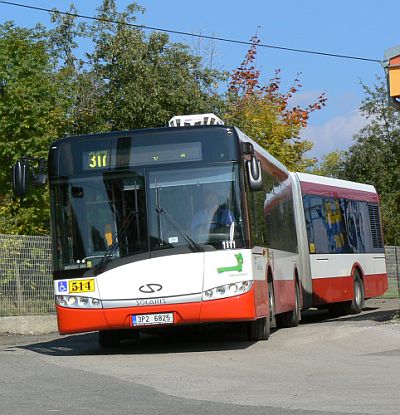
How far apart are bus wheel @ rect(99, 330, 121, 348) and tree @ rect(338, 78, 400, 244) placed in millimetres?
38365

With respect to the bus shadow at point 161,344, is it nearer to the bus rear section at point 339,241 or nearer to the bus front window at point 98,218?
the bus front window at point 98,218

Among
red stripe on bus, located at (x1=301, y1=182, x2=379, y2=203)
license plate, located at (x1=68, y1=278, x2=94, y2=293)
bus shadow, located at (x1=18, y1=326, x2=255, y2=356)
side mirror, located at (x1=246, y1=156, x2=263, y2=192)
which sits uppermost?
red stripe on bus, located at (x1=301, y1=182, x2=379, y2=203)

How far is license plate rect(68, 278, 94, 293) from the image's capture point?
50.1ft

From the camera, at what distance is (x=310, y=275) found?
23.1 meters

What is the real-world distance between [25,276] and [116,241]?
8.73 m

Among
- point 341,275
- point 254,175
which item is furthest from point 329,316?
point 254,175

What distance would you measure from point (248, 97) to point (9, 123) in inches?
415

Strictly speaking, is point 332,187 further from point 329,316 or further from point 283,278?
point 283,278

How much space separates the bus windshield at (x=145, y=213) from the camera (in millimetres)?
15211

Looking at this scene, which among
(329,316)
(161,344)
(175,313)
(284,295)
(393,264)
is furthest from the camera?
(393,264)

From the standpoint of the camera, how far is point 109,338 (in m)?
17.3

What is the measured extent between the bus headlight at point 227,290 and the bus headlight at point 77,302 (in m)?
1.48


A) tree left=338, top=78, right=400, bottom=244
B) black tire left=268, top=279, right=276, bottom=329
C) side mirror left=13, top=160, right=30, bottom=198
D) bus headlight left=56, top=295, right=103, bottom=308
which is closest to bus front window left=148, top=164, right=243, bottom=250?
bus headlight left=56, top=295, right=103, bottom=308

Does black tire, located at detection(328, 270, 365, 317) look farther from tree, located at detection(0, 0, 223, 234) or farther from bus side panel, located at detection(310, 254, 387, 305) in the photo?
tree, located at detection(0, 0, 223, 234)
